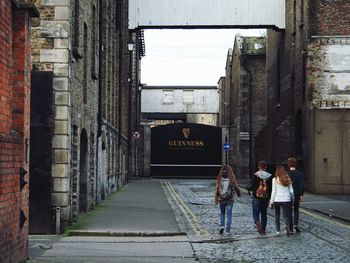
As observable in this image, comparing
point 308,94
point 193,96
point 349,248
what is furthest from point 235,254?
point 193,96

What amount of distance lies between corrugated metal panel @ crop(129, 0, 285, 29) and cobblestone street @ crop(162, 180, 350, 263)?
2008cm

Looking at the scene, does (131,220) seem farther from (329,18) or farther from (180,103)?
(180,103)

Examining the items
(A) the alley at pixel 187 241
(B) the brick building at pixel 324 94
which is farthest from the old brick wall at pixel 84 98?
(B) the brick building at pixel 324 94

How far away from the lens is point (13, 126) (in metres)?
9.50

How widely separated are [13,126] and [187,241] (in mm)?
5255

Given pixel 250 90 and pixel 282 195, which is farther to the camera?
pixel 250 90

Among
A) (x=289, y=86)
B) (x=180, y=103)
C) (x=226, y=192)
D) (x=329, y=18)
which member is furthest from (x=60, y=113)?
(x=180, y=103)

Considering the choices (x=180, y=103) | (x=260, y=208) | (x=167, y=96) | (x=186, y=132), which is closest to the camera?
(x=260, y=208)

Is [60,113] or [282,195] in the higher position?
[60,113]

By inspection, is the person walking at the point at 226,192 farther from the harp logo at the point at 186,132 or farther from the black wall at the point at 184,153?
the harp logo at the point at 186,132

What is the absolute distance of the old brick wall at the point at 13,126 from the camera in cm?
848

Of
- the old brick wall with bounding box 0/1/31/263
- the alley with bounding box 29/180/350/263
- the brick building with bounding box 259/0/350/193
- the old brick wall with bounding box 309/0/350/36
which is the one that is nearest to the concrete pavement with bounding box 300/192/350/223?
the alley with bounding box 29/180/350/263

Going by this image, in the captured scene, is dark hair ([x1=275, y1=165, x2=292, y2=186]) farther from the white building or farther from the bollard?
the white building

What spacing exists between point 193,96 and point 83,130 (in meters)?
64.2
